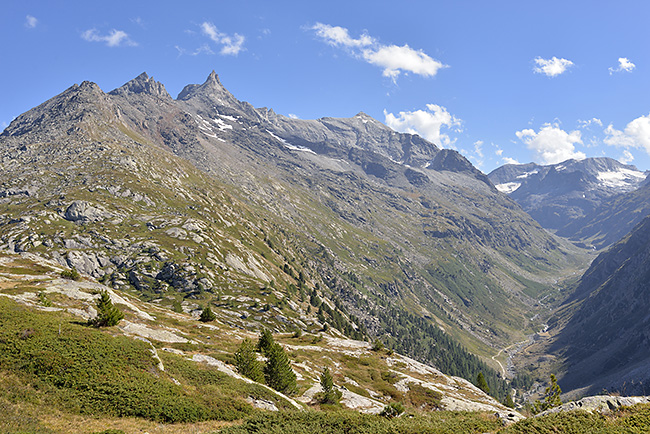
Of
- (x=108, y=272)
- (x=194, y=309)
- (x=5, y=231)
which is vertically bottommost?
(x=194, y=309)

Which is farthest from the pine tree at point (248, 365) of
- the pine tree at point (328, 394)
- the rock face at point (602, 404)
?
the rock face at point (602, 404)

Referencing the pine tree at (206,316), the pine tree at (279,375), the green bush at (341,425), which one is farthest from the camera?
the pine tree at (206,316)

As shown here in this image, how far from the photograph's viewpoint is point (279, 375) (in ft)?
147

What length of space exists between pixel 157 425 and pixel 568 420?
3131 centimetres

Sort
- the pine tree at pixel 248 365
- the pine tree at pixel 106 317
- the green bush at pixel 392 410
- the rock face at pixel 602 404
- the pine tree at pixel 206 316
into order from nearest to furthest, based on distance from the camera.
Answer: the rock face at pixel 602 404 < the green bush at pixel 392 410 < the pine tree at pixel 106 317 < the pine tree at pixel 248 365 < the pine tree at pixel 206 316

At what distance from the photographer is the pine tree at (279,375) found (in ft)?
146

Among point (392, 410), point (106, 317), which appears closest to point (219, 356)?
point (106, 317)

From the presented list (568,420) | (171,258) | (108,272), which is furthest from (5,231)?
(568,420)

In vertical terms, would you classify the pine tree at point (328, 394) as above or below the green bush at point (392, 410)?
below

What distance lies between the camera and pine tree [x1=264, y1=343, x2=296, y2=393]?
44625mm

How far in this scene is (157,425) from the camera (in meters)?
25.1

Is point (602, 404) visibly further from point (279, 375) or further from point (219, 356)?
point (219, 356)

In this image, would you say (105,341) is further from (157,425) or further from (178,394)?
(157,425)

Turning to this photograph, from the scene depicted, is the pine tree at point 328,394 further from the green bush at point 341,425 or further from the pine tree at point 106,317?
the pine tree at point 106,317
